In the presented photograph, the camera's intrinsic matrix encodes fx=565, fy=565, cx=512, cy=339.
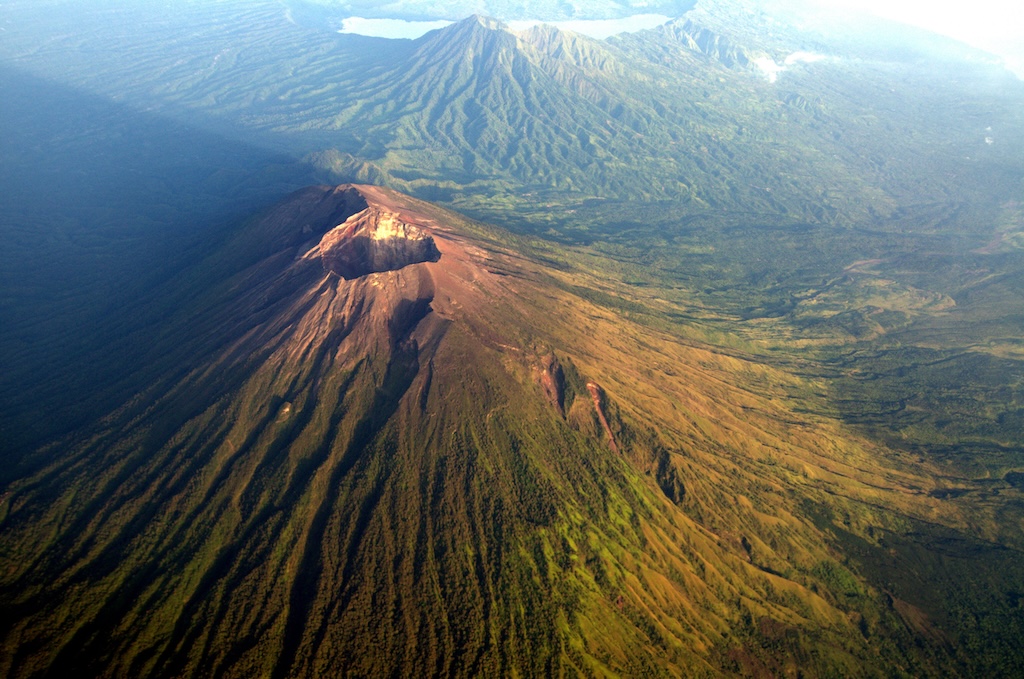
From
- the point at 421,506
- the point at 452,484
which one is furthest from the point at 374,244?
the point at 421,506

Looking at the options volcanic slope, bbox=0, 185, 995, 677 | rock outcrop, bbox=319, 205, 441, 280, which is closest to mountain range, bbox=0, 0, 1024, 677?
volcanic slope, bbox=0, 185, 995, 677

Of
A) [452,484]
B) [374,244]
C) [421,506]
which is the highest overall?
[374,244]

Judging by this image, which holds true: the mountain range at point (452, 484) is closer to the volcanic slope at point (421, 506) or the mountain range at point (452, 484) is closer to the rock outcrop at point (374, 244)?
the volcanic slope at point (421, 506)

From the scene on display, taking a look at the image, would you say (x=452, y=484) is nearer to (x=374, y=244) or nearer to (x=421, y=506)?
(x=421, y=506)

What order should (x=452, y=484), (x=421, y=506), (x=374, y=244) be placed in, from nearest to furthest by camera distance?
(x=421, y=506) → (x=452, y=484) → (x=374, y=244)

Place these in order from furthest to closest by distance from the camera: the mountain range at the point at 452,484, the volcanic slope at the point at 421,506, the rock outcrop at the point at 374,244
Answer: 1. the rock outcrop at the point at 374,244
2. the mountain range at the point at 452,484
3. the volcanic slope at the point at 421,506

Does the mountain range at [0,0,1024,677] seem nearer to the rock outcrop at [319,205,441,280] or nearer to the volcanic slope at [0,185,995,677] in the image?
the volcanic slope at [0,185,995,677]

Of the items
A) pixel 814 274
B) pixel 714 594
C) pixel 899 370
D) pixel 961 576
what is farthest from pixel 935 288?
pixel 714 594

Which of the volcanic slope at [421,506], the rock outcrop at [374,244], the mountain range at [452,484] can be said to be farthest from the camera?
the rock outcrop at [374,244]

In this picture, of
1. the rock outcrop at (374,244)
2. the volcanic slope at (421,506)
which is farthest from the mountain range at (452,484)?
the rock outcrop at (374,244)
